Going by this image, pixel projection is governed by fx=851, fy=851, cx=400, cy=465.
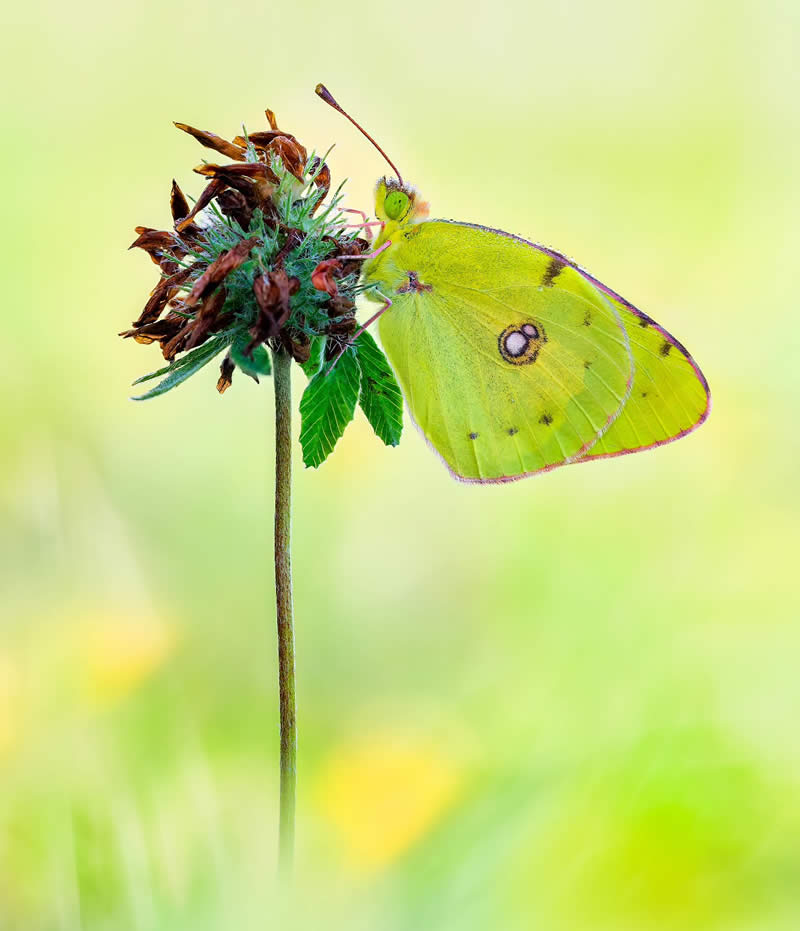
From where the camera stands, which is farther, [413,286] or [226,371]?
[413,286]

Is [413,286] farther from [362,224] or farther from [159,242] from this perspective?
[159,242]

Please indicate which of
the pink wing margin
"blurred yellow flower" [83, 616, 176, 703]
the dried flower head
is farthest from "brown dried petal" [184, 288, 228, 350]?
"blurred yellow flower" [83, 616, 176, 703]

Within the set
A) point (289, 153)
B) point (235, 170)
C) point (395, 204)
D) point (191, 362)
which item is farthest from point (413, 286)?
point (191, 362)

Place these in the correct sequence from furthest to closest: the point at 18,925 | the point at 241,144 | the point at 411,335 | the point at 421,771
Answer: the point at 421,771 → the point at 411,335 → the point at 18,925 → the point at 241,144

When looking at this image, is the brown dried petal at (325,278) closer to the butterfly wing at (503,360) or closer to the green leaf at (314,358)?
the green leaf at (314,358)

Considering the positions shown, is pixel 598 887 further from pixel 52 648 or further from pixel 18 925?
pixel 52 648

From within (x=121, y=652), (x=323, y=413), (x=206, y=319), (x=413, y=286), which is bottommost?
(x=121, y=652)

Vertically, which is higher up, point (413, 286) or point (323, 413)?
point (413, 286)

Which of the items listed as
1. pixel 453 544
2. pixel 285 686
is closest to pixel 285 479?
pixel 285 686
